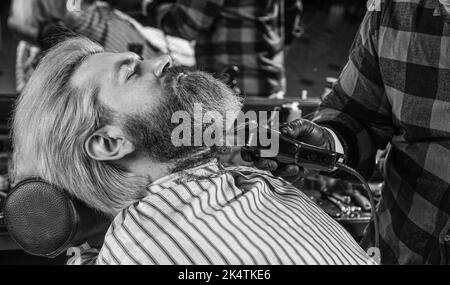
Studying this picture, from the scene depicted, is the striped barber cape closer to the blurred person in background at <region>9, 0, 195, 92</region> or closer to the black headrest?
the black headrest

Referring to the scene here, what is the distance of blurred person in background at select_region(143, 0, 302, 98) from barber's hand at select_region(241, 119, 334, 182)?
1277 millimetres

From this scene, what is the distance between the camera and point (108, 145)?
130 centimetres

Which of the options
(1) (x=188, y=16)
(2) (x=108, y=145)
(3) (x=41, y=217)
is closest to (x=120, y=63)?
(2) (x=108, y=145)

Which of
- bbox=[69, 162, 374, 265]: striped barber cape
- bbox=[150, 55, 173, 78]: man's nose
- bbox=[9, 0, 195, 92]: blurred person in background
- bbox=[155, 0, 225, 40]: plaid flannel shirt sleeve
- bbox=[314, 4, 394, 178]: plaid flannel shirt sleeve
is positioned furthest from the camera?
bbox=[9, 0, 195, 92]: blurred person in background

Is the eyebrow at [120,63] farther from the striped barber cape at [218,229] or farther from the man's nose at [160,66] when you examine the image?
the striped barber cape at [218,229]

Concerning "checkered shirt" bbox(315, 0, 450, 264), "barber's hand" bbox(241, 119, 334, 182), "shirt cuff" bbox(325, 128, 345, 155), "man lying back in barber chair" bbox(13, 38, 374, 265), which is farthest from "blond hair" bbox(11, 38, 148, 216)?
"checkered shirt" bbox(315, 0, 450, 264)

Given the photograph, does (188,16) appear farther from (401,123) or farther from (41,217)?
(41,217)

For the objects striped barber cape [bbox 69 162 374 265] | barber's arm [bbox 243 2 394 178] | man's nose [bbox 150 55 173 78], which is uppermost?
man's nose [bbox 150 55 173 78]

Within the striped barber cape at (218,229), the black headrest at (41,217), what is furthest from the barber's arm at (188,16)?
the black headrest at (41,217)

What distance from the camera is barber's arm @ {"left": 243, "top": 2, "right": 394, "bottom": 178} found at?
1.48m

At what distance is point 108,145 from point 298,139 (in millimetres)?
540

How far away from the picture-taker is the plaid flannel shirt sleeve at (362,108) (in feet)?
4.92

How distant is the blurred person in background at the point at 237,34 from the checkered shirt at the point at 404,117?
1.21 m
